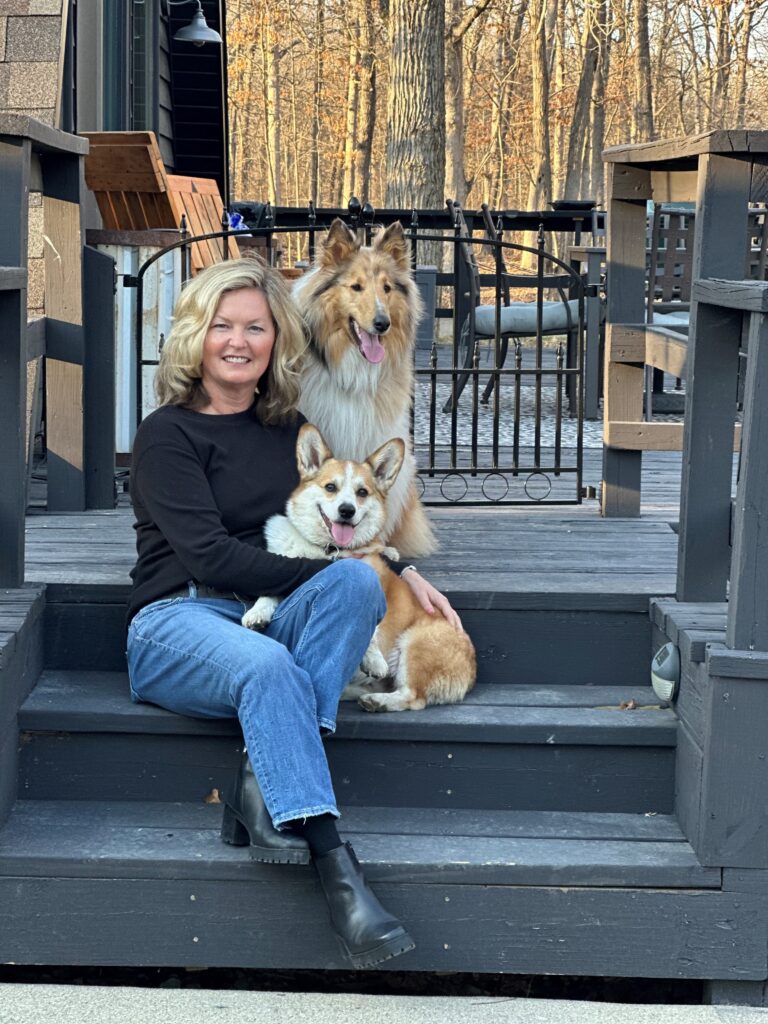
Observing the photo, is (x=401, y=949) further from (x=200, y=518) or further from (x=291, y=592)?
(x=200, y=518)

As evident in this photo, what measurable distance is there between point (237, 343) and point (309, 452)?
1.22 ft

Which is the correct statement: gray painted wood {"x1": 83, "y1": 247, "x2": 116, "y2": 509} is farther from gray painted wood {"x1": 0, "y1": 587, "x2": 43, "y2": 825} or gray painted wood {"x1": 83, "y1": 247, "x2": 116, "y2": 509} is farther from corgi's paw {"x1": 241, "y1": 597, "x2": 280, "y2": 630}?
corgi's paw {"x1": 241, "y1": 597, "x2": 280, "y2": 630}

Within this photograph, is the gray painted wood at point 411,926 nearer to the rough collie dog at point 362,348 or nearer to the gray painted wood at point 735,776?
the gray painted wood at point 735,776

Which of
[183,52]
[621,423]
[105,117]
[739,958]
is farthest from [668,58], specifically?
[739,958]

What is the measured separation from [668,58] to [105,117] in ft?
102

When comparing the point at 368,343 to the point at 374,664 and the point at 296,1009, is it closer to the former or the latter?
the point at 374,664

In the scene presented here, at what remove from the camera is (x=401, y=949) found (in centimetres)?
276

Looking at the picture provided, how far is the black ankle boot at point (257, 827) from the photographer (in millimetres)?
2850

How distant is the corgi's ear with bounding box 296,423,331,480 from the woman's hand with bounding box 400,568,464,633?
42 cm

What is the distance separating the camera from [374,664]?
3.40m

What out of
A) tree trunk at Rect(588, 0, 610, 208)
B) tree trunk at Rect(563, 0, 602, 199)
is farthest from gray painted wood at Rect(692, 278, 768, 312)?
tree trunk at Rect(588, 0, 610, 208)

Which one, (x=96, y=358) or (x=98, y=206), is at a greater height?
(x=98, y=206)

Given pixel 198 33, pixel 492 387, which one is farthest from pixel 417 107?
pixel 492 387

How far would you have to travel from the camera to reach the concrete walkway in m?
2.78
